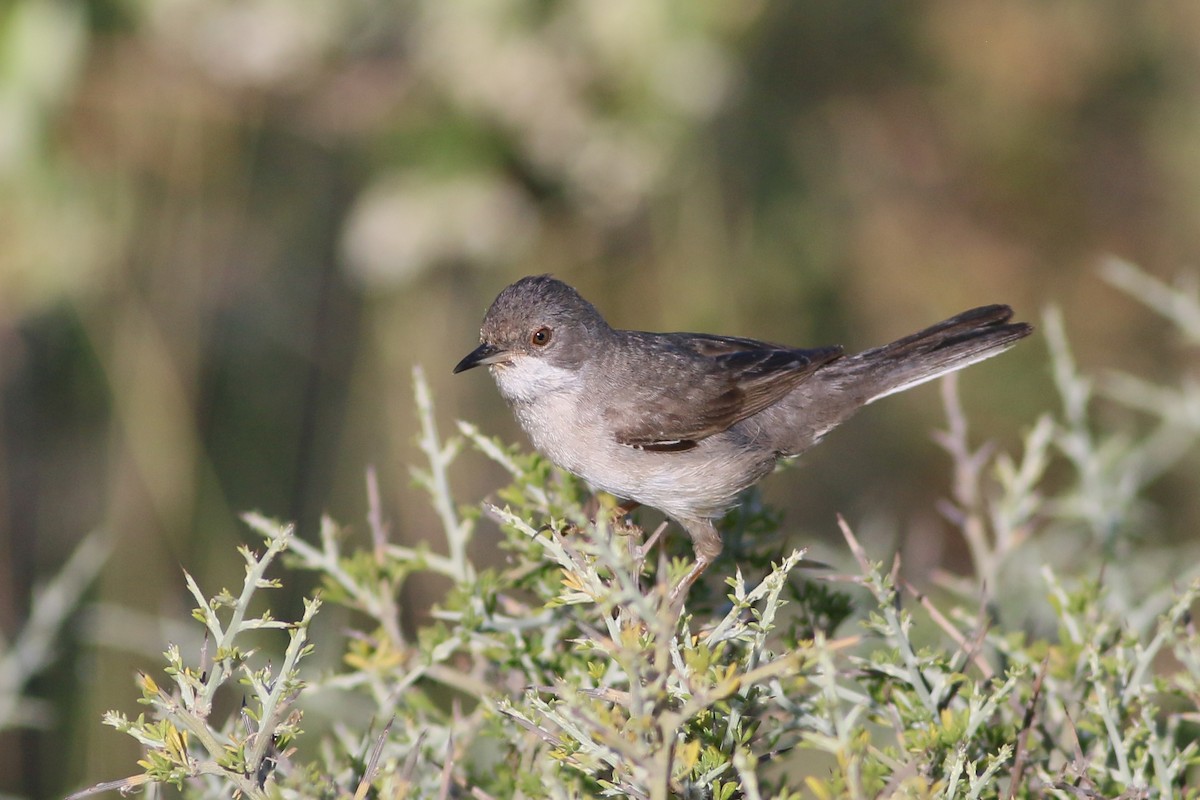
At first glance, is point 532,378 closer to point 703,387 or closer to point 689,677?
point 703,387

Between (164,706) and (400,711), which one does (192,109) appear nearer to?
(400,711)

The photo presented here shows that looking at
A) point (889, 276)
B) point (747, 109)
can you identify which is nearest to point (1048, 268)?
point (889, 276)

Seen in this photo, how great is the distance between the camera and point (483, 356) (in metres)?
3.74

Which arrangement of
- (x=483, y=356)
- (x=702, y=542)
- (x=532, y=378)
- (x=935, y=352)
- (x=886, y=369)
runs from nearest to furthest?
(x=702, y=542)
(x=483, y=356)
(x=532, y=378)
(x=935, y=352)
(x=886, y=369)

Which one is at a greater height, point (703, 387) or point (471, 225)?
point (471, 225)

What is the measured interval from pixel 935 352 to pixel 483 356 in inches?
64.5

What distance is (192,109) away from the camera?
5.67 meters

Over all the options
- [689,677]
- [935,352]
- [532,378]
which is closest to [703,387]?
[532,378]

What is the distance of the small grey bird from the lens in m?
3.59

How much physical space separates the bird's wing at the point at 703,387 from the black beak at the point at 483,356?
0.44 meters

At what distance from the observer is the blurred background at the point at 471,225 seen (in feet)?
16.3

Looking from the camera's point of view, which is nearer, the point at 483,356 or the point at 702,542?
the point at 702,542

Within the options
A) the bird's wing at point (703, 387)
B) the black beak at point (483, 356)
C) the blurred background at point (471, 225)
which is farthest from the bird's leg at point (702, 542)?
the blurred background at point (471, 225)

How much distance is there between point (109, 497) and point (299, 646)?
189 inches
